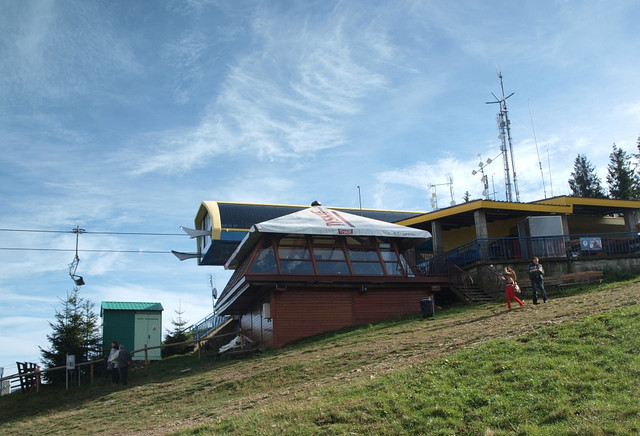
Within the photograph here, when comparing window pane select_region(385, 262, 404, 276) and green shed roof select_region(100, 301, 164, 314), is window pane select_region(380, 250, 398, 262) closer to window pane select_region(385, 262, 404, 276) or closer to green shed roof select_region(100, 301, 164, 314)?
window pane select_region(385, 262, 404, 276)

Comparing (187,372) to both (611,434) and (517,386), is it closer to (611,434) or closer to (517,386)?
(517,386)

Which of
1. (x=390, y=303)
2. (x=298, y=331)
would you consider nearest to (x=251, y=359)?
(x=298, y=331)

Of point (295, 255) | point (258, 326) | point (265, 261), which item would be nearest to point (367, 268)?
point (295, 255)

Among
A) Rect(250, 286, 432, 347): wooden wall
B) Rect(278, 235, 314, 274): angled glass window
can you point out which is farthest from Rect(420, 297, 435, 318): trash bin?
Rect(278, 235, 314, 274): angled glass window

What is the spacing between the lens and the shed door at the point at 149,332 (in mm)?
30016

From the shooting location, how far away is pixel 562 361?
9.87 metres

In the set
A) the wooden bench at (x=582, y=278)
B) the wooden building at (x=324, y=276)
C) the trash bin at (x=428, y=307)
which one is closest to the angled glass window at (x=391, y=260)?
the wooden building at (x=324, y=276)

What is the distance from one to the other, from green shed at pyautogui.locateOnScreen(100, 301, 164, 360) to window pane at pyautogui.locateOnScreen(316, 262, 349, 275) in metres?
11.8

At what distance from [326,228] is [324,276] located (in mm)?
1935

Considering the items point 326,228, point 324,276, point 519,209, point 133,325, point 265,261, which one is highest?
point 519,209

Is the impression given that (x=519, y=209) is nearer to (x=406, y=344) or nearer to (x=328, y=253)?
(x=328, y=253)

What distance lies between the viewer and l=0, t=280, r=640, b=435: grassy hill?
841 cm

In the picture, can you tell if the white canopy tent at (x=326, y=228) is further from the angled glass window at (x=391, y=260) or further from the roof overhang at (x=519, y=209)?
the roof overhang at (x=519, y=209)

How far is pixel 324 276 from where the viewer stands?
21359 mm
